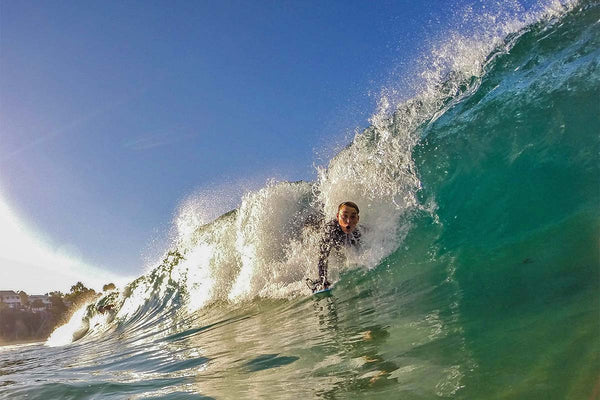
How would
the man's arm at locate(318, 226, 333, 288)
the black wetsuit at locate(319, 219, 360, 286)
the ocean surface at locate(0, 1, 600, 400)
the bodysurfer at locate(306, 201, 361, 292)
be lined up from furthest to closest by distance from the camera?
the black wetsuit at locate(319, 219, 360, 286)
the bodysurfer at locate(306, 201, 361, 292)
the man's arm at locate(318, 226, 333, 288)
the ocean surface at locate(0, 1, 600, 400)

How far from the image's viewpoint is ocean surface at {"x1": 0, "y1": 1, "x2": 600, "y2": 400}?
250 centimetres

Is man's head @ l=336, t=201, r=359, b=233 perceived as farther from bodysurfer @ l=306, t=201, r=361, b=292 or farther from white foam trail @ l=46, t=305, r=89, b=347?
white foam trail @ l=46, t=305, r=89, b=347

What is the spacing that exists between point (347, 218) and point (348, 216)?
41 millimetres

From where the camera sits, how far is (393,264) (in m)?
6.60

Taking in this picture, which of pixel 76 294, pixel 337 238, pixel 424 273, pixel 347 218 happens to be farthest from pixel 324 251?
pixel 76 294

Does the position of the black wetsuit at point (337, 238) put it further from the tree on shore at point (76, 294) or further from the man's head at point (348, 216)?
the tree on shore at point (76, 294)

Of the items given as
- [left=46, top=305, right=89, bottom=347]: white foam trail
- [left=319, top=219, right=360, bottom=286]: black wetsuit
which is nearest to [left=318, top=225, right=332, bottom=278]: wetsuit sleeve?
[left=319, top=219, right=360, bottom=286]: black wetsuit

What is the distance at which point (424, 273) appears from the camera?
216 inches

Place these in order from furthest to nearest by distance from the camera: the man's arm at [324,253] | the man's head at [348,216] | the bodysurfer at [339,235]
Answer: the man's head at [348,216] < the bodysurfer at [339,235] < the man's arm at [324,253]

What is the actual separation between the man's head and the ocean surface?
53cm

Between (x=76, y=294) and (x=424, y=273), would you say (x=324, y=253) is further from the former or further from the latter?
(x=76, y=294)

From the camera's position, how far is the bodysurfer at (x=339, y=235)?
289 inches

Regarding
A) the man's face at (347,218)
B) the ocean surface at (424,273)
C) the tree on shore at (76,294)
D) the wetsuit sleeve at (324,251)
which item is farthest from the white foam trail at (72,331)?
the tree on shore at (76,294)

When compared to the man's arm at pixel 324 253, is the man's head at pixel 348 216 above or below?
above
